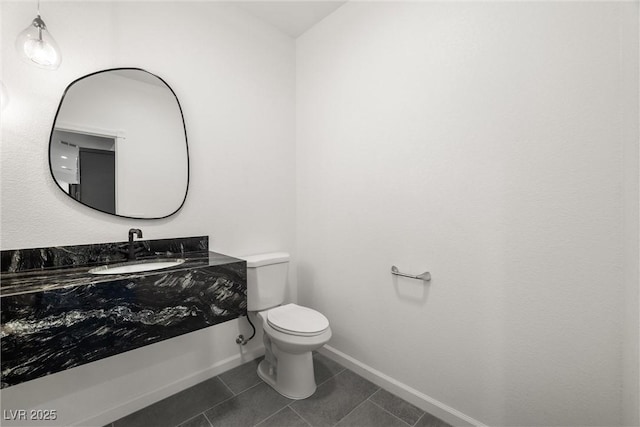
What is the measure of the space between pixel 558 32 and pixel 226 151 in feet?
6.13

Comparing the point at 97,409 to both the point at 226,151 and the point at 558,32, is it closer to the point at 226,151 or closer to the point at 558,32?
the point at 226,151

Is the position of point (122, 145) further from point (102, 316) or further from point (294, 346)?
point (294, 346)

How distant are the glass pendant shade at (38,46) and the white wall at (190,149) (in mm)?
164

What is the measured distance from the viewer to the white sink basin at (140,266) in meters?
1.35

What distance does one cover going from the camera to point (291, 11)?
2.04 m

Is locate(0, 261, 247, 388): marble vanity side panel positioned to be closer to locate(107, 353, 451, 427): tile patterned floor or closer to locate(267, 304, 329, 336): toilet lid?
locate(267, 304, 329, 336): toilet lid

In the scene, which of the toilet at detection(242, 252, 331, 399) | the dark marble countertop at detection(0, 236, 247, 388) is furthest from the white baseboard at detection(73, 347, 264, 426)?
the dark marble countertop at detection(0, 236, 247, 388)

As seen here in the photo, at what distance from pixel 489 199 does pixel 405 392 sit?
1.24 metres

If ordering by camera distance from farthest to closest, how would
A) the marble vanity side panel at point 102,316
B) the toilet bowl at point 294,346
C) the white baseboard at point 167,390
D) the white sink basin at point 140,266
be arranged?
the toilet bowl at point 294,346
the white baseboard at point 167,390
the white sink basin at point 140,266
the marble vanity side panel at point 102,316

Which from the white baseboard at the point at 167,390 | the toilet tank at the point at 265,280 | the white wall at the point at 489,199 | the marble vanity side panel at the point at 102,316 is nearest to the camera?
the marble vanity side panel at the point at 102,316

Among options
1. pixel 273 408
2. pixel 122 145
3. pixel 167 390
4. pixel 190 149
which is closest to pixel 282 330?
pixel 273 408

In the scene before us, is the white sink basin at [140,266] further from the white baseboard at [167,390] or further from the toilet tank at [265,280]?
the white baseboard at [167,390]

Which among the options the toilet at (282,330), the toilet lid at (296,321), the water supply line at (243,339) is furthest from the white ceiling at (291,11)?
the water supply line at (243,339)

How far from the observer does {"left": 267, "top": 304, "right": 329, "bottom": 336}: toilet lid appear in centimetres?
161
